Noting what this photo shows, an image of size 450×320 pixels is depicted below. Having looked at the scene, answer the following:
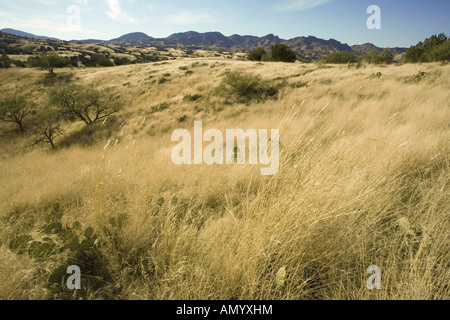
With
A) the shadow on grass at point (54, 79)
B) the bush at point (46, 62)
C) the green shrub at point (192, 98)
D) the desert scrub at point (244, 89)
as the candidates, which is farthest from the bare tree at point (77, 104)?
the bush at point (46, 62)

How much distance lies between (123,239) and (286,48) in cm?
3599

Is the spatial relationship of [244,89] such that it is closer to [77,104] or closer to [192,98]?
[192,98]

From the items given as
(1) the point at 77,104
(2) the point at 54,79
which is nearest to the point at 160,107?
(1) the point at 77,104

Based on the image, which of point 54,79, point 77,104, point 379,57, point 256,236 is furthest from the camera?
point 54,79

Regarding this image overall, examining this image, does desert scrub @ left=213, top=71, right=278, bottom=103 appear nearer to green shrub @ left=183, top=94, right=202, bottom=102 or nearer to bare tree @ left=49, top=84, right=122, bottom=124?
green shrub @ left=183, top=94, right=202, bottom=102

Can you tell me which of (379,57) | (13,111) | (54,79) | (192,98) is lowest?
(13,111)

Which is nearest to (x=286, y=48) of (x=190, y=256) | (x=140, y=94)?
(x=140, y=94)

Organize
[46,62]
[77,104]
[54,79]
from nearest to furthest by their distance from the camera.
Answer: [77,104]
[54,79]
[46,62]

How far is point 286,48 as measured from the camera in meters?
30.9

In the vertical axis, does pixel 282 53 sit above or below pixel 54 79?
above

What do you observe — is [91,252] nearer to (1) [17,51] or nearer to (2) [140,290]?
(2) [140,290]

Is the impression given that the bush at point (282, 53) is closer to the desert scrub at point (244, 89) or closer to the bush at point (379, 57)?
the bush at point (379, 57)

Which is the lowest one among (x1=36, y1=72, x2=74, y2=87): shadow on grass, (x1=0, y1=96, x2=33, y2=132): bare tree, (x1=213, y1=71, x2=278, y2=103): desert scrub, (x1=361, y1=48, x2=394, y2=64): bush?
(x1=0, y1=96, x2=33, y2=132): bare tree

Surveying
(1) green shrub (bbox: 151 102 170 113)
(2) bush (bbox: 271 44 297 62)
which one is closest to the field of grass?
(1) green shrub (bbox: 151 102 170 113)
